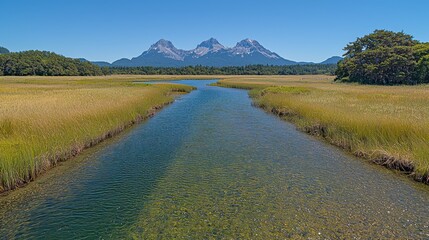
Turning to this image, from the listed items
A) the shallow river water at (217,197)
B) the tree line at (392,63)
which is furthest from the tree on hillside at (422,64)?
the shallow river water at (217,197)

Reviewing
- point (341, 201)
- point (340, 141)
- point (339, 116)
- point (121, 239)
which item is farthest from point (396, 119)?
point (121, 239)

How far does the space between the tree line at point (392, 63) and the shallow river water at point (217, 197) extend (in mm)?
54826

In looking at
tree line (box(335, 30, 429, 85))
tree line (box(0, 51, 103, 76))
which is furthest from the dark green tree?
tree line (box(0, 51, 103, 76))

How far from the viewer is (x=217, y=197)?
9.57 meters

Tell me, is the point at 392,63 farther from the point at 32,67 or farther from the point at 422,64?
the point at 32,67

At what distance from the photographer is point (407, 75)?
61.1 metres

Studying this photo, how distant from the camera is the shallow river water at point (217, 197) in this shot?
7555mm

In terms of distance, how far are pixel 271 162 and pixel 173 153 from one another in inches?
195

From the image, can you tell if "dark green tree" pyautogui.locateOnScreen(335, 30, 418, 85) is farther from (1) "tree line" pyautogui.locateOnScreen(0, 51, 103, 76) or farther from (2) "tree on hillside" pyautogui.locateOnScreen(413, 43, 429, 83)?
(1) "tree line" pyautogui.locateOnScreen(0, 51, 103, 76)

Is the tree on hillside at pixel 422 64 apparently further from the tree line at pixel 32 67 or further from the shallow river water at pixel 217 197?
the tree line at pixel 32 67

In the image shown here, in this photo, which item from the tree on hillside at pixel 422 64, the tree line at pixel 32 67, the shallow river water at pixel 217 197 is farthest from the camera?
the tree line at pixel 32 67

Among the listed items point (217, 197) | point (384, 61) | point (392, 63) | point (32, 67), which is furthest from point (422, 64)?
point (32, 67)

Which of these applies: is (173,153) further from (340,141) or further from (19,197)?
(340,141)

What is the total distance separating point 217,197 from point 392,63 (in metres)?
63.5
